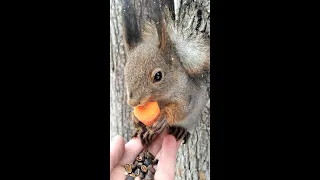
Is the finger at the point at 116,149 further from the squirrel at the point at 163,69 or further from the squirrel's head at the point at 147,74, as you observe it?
the squirrel's head at the point at 147,74

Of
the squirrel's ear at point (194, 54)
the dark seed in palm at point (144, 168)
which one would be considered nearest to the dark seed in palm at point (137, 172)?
the dark seed in palm at point (144, 168)

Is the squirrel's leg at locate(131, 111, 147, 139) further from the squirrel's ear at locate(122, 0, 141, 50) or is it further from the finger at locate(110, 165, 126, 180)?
the squirrel's ear at locate(122, 0, 141, 50)

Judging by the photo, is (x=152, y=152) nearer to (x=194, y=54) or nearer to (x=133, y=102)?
(x=133, y=102)

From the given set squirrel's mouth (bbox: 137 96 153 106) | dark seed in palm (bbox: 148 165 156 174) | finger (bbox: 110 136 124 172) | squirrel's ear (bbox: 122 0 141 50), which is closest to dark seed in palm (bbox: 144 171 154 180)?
dark seed in palm (bbox: 148 165 156 174)

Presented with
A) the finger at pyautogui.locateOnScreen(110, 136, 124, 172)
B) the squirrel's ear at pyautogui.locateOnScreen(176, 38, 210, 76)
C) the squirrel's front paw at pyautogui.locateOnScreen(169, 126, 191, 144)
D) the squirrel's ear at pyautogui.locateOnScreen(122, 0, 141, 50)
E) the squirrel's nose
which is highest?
the squirrel's ear at pyautogui.locateOnScreen(122, 0, 141, 50)

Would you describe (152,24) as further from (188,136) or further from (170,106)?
(188,136)

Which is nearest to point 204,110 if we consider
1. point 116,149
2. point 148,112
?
point 148,112
